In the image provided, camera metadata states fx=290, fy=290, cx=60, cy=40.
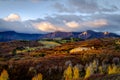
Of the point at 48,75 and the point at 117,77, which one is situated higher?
the point at 117,77

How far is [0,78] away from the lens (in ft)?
553

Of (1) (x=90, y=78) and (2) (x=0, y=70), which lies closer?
(1) (x=90, y=78)

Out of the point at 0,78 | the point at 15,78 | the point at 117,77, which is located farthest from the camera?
the point at 15,78

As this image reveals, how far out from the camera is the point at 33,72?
7864 inches

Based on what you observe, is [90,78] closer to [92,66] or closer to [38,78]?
[38,78]

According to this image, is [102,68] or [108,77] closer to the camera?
[108,77]

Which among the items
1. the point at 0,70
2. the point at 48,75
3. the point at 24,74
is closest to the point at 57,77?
the point at 48,75

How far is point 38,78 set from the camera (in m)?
170

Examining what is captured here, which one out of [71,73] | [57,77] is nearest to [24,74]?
[57,77]

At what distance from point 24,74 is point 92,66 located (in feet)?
154

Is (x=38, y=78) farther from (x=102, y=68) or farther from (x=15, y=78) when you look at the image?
(x=102, y=68)

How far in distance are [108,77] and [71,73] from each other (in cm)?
11691

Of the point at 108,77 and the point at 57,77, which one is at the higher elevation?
the point at 108,77

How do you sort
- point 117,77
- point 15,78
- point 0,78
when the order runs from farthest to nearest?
point 15,78 → point 0,78 → point 117,77
